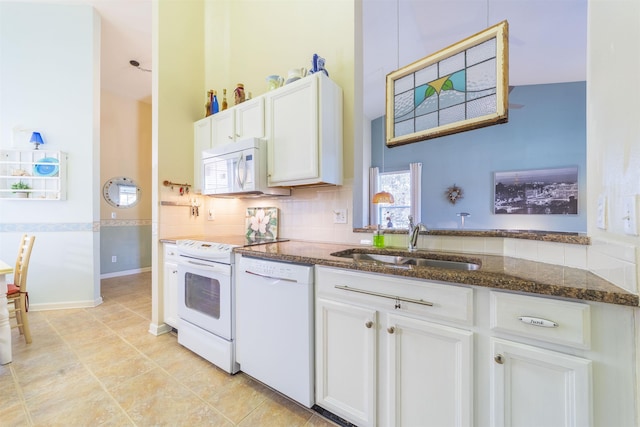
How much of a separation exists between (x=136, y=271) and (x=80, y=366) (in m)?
A: 3.60

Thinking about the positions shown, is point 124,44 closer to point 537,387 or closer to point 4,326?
point 4,326

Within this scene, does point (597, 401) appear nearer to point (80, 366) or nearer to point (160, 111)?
point (80, 366)

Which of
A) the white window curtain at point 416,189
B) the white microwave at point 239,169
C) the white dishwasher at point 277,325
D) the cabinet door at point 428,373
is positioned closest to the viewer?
the cabinet door at point 428,373

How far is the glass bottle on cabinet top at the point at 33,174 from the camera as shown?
117 inches

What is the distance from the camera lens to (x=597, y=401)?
2.65ft

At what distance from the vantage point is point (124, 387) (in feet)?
5.54

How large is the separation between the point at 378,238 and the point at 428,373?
36.2 inches

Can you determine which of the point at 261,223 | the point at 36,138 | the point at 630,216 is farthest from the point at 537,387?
the point at 36,138

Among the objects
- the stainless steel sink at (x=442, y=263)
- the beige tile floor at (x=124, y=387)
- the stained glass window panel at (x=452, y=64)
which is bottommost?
the beige tile floor at (x=124, y=387)

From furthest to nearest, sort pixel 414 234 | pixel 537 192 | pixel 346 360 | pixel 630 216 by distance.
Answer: pixel 537 192 < pixel 414 234 < pixel 346 360 < pixel 630 216

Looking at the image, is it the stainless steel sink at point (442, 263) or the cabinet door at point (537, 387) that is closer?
the cabinet door at point (537, 387)

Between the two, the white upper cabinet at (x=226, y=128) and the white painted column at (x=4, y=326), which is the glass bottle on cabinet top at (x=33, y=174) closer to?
the white painted column at (x=4, y=326)

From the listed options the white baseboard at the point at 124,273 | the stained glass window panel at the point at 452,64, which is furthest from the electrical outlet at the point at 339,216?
the white baseboard at the point at 124,273

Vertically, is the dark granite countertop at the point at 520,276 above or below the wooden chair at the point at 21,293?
above
